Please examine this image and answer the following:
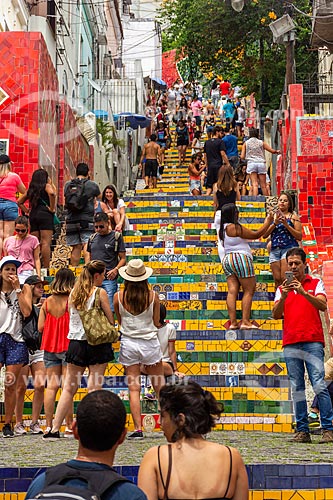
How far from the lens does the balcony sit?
76.9ft

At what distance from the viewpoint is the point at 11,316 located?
1006 centimetres

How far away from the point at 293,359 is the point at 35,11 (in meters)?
16.6

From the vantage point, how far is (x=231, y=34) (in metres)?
35.2

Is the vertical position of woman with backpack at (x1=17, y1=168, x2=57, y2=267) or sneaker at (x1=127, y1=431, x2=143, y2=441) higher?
woman with backpack at (x1=17, y1=168, x2=57, y2=267)

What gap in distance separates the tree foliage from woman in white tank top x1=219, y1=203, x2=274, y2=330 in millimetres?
20041

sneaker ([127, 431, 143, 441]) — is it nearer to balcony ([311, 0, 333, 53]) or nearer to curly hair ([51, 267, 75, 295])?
curly hair ([51, 267, 75, 295])

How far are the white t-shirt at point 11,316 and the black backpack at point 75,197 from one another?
5.00m

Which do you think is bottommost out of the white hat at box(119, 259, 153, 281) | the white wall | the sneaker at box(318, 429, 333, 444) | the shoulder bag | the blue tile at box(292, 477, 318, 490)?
the sneaker at box(318, 429, 333, 444)

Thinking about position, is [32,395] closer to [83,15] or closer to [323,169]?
[323,169]

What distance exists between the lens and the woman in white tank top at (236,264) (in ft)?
39.9

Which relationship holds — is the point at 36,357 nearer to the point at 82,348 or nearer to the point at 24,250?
the point at 82,348

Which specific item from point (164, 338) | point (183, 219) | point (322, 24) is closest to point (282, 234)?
point (164, 338)

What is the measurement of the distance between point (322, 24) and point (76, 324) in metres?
16.1

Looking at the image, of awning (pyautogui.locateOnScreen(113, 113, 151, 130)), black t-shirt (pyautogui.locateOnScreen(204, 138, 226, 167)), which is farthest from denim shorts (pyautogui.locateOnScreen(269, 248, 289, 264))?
awning (pyautogui.locateOnScreen(113, 113, 151, 130))
